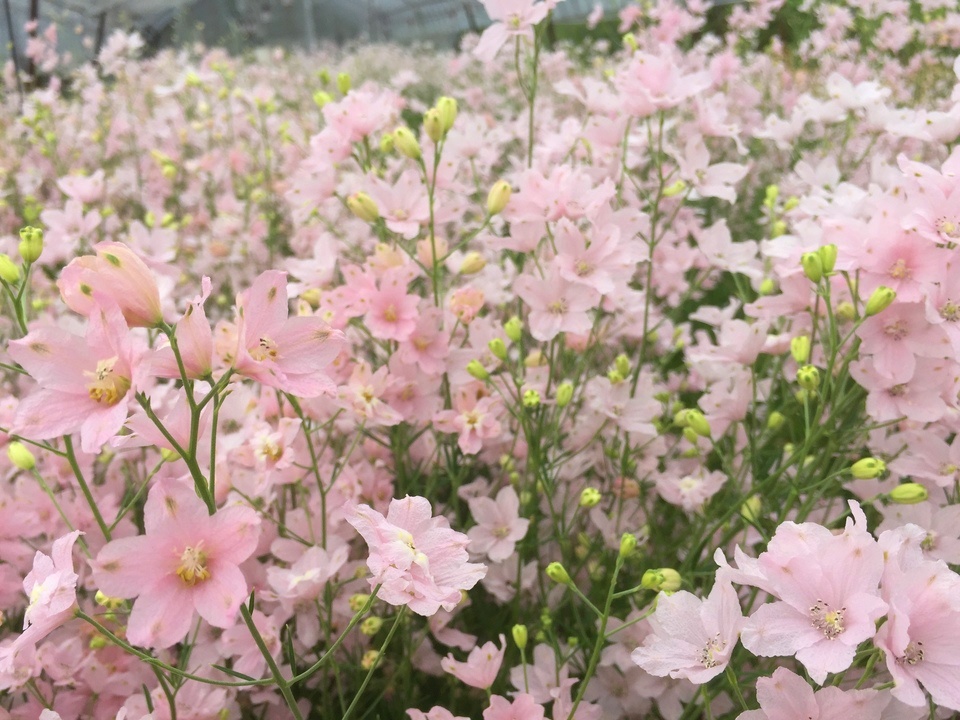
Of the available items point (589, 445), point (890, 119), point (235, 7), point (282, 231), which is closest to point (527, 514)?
point (589, 445)

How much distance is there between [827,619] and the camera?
0.59 meters

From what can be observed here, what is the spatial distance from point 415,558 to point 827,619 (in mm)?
342

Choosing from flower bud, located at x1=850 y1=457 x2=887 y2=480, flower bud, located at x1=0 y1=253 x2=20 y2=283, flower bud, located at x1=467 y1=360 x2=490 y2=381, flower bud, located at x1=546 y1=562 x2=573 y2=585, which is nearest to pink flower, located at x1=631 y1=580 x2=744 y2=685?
flower bud, located at x1=546 y1=562 x2=573 y2=585

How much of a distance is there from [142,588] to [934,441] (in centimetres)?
92

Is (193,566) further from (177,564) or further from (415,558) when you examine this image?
(415,558)

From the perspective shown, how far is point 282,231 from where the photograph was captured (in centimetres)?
218

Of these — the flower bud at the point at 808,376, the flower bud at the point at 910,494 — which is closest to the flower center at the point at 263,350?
the flower bud at the point at 808,376

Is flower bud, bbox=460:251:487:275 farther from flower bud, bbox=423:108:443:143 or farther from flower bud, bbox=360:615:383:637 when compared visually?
flower bud, bbox=360:615:383:637

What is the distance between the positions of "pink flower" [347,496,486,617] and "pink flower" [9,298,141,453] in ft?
0.72

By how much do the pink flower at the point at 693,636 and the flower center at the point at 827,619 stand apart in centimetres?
6

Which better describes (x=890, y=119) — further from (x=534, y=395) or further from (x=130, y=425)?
(x=130, y=425)

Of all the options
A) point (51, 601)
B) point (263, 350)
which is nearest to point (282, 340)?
point (263, 350)

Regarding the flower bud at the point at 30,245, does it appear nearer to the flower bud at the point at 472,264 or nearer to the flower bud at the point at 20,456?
the flower bud at the point at 20,456

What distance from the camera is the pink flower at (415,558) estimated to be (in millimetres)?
589
